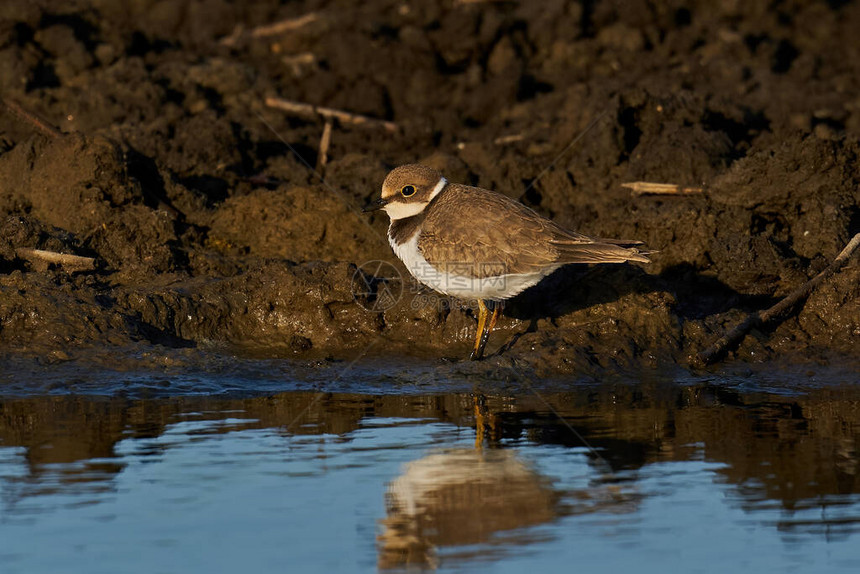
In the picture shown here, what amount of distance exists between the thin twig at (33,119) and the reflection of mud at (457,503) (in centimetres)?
647

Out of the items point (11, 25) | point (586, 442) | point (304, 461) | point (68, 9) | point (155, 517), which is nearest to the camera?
point (155, 517)

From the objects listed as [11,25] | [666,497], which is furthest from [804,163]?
[11,25]

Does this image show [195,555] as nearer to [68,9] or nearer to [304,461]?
[304,461]

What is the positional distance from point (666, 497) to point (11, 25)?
35.4ft

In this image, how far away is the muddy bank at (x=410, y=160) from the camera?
30.3ft

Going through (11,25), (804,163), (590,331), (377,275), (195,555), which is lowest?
(195,555)

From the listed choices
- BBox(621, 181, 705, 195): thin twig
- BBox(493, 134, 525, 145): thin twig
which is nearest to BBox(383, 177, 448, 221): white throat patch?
BBox(621, 181, 705, 195): thin twig

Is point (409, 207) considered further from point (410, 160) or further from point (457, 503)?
point (457, 503)

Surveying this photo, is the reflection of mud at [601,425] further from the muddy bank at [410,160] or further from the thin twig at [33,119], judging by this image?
the thin twig at [33,119]

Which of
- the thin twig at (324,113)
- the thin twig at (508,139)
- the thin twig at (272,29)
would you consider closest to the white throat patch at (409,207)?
the thin twig at (508,139)

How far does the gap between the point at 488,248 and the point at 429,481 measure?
2990 millimetres

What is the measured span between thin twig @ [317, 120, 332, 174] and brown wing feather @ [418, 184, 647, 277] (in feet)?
12.5

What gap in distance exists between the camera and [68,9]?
14.8 metres

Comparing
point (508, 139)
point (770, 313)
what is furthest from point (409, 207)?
point (508, 139)
